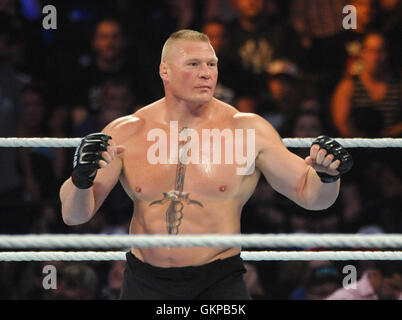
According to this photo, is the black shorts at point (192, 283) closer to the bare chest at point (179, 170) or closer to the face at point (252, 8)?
the bare chest at point (179, 170)

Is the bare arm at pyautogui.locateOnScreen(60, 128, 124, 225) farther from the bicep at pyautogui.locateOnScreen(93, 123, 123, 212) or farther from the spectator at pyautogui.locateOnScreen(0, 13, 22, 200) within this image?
the spectator at pyautogui.locateOnScreen(0, 13, 22, 200)

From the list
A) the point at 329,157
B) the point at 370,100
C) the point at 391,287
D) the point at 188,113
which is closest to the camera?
the point at 329,157

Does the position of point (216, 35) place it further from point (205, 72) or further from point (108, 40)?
point (205, 72)

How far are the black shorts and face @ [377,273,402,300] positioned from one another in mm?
1257

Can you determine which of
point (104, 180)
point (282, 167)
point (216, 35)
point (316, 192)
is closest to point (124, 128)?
point (104, 180)

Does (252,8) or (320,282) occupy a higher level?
(252,8)

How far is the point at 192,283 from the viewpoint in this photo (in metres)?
1.90

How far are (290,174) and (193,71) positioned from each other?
434 millimetres

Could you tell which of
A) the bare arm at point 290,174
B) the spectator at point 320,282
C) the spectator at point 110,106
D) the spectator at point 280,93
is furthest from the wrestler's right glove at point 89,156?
the spectator at point 280,93

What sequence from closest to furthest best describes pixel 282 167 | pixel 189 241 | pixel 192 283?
pixel 189 241 < pixel 192 283 < pixel 282 167

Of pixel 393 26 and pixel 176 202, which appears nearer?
pixel 176 202

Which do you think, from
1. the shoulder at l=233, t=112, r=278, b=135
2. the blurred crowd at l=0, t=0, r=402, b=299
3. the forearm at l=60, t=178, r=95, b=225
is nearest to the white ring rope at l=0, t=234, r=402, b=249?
the forearm at l=60, t=178, r=95, b=225

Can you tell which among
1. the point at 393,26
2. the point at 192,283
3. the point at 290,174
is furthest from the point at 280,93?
the point at 192,283

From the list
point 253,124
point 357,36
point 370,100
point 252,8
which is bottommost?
point 253,124
